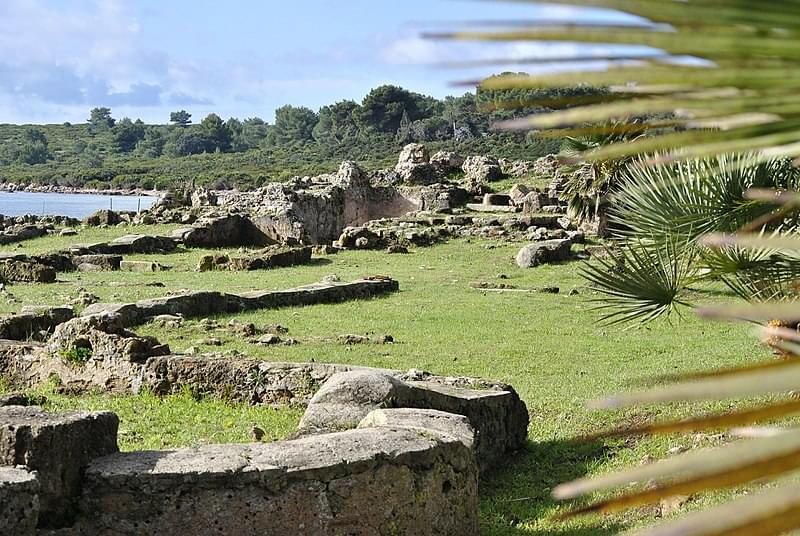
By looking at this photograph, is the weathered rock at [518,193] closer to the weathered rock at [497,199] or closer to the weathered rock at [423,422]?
the weathered rock at [497,199]

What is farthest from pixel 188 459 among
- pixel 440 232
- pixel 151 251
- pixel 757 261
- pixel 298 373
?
pixel 440 232

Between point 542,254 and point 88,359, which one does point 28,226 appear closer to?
point 542,254

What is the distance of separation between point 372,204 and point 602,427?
1080 inches

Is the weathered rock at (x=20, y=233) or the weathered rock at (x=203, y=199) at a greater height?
the weathered rock at (x=203, y=199)

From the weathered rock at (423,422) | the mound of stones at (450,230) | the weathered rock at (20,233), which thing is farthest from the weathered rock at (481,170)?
the weathered rock at (423,422)

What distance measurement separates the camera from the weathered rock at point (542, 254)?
74.2ft

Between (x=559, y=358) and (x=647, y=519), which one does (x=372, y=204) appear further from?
(x=647, y=519)

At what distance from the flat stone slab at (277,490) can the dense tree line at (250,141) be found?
138ft

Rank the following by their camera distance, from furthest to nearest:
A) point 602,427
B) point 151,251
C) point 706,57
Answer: point 151,251 < point 602,427 < point 706,57

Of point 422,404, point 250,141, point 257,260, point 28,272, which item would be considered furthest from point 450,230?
point 250,141

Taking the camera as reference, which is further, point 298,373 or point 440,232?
point 440,232

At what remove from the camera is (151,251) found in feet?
82.3

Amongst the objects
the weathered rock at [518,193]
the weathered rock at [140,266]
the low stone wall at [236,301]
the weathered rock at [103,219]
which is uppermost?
the weathered rock at [518,193]

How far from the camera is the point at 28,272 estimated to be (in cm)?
1914
